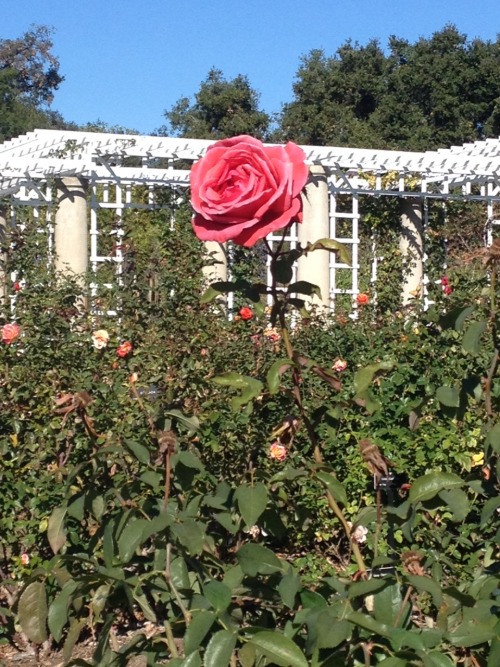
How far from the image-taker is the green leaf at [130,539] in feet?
4.92

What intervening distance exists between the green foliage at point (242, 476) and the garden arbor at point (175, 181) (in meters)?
4.14

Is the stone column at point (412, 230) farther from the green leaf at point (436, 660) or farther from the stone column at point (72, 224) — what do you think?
the green leaf at point (436, 660)

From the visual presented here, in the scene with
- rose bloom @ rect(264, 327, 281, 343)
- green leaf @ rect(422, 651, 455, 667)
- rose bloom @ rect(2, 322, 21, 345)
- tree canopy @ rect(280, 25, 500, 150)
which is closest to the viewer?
green leaf @ rect(422, 651, 455, 667)

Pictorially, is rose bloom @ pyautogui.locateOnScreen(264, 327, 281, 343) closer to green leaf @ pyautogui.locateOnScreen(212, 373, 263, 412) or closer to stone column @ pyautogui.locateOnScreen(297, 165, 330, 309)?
green leaf @ pyautogui.locateOnScreen(212, 373, 263, 412)

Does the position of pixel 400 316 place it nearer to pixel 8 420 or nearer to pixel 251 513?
pixel 8 420

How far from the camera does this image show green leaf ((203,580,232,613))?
4.58 ft

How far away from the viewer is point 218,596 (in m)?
1.41

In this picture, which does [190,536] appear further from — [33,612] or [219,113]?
[219,113]

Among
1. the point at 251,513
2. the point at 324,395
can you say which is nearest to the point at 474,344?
the point at 251,513

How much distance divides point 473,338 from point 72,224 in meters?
9.46

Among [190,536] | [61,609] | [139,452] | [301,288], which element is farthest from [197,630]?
[301,288]

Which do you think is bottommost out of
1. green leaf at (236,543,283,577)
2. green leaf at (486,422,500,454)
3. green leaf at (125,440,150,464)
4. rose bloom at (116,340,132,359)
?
green leaf at (236,543,283,577)

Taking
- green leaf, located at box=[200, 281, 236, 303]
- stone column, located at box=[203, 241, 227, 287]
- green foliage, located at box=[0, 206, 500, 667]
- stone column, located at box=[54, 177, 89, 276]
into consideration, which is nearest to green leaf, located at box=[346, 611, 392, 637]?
green foliage, located at box=[0, 206, 500, 667]

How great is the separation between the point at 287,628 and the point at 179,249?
4.07 metres
